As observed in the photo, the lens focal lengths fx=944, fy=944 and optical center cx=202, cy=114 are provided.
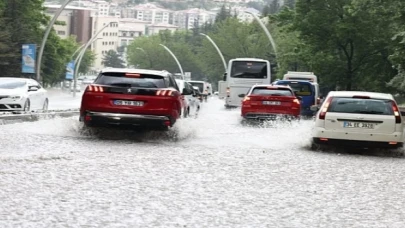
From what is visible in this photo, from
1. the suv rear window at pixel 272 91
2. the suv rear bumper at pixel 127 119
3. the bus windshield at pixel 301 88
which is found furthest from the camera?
the bus windshield at pixel 301 88

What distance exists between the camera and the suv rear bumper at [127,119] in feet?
61.8

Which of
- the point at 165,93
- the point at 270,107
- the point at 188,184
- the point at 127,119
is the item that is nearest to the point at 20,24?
the point at 270,107

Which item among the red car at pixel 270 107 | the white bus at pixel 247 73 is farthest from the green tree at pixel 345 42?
the red car at pixel 270 107

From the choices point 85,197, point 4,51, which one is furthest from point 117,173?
point 4,51

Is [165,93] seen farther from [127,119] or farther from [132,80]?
[127,119]

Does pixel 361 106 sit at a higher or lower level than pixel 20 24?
lower

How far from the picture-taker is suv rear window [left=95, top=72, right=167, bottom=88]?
19203 mm

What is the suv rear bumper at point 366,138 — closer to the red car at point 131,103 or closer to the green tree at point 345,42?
the red car at point 131,103

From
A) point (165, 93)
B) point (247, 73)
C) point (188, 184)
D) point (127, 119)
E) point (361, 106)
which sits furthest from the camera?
point (247, 73)

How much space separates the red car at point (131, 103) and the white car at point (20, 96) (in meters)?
11.0

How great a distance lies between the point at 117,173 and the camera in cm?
1243

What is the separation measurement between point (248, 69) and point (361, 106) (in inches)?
1451

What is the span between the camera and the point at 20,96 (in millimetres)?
29906

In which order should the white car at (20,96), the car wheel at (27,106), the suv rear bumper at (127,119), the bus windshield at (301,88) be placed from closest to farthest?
the suv rear bumper at (127,119) < the white car at (20,96) < the car wheel at (27,106) < the bus windshield at (301,88)
